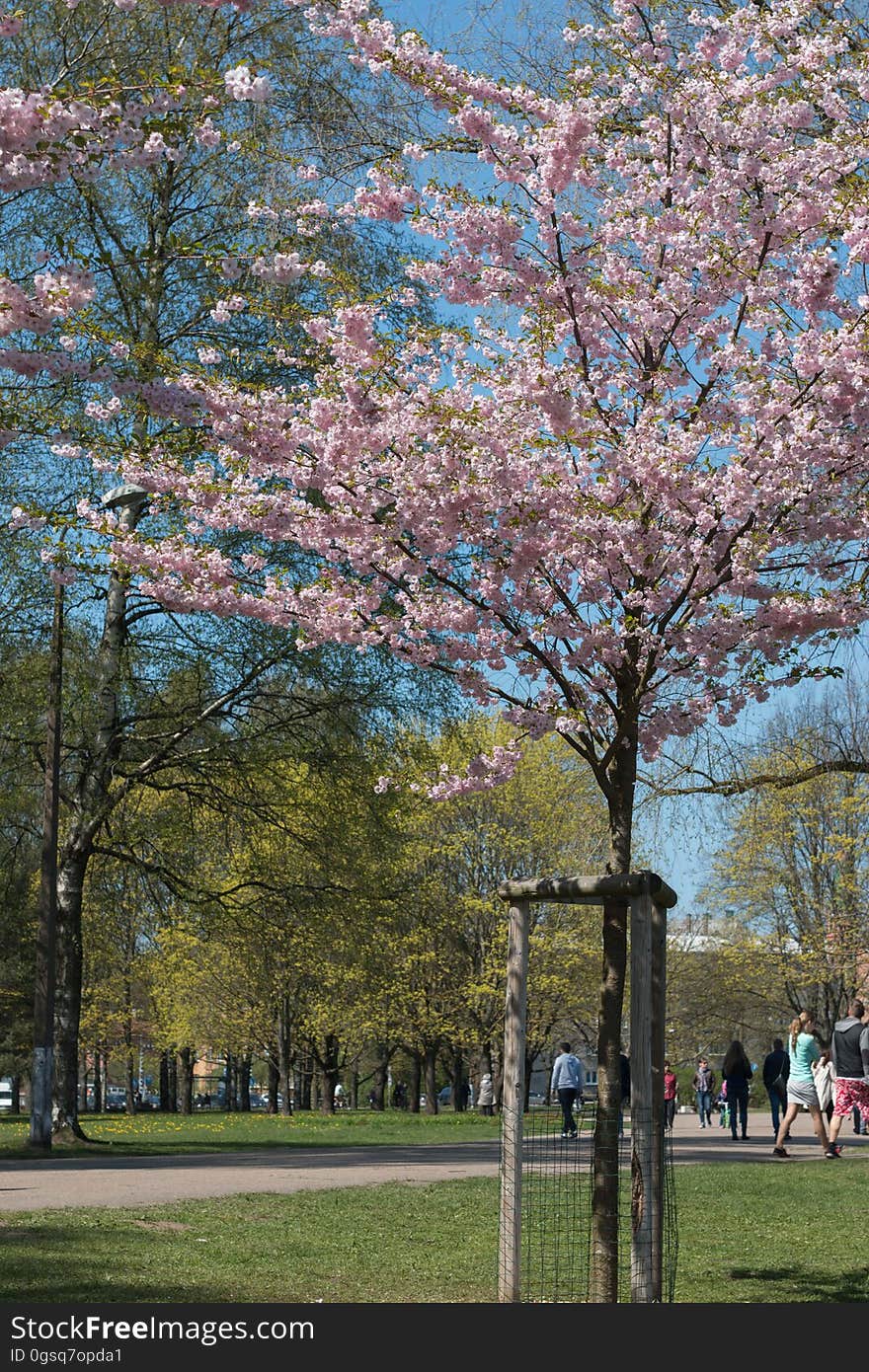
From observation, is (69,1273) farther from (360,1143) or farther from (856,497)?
(360,1143)

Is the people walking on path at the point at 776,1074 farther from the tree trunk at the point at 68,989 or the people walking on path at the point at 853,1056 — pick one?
the tree trunk at the point at 68,989

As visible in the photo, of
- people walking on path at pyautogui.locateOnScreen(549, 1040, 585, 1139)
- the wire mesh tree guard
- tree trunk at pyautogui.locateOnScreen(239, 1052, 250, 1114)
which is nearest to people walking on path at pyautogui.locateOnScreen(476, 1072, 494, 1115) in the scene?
people walking on path at pyautogui.locateOnScreen(549, 1040, 585, 1139)

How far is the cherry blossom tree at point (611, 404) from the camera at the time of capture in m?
8.14

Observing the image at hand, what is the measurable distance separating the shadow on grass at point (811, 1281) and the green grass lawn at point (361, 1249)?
0.04ft

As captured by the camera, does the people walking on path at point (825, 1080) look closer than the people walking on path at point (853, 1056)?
No

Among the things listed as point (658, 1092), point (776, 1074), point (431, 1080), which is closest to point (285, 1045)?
point (431, 1080)

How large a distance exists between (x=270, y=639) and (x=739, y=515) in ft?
47.9

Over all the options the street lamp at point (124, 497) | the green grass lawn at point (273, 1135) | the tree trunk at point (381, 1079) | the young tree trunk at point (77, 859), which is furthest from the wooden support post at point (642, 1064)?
the tree trunk at point (381, 1079)

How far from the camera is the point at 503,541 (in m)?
8.68

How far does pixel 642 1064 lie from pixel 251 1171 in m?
11.8

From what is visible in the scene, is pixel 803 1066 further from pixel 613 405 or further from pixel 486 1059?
pixel 486 1059

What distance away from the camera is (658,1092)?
23.4 feet

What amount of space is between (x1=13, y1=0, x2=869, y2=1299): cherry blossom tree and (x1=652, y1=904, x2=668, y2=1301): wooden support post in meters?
0.30

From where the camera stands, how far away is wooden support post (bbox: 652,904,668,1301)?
7.05 meters
